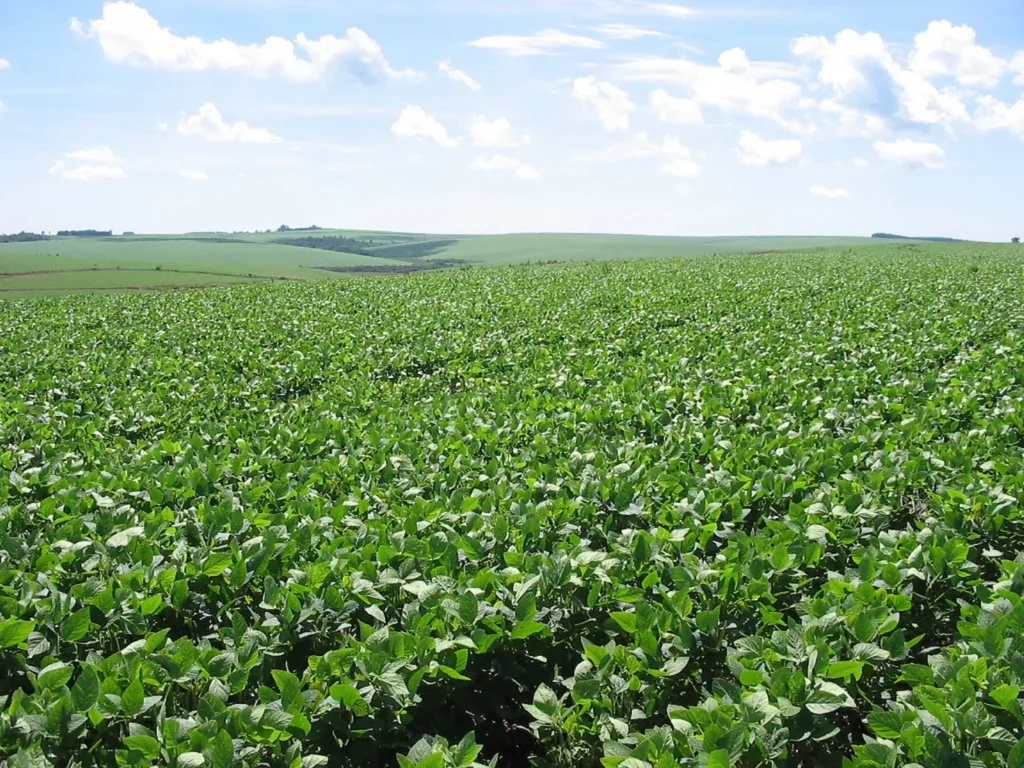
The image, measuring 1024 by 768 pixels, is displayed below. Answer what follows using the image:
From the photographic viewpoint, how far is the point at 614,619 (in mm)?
3438

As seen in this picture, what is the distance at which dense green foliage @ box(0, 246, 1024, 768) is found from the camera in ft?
9.23

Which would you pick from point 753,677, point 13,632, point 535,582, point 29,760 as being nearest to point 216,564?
point 13,632

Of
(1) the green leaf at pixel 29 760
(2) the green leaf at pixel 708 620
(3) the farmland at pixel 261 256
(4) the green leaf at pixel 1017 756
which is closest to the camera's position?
(4) the green leaf at pixel 1017 756

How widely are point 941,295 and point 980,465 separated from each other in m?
19.2

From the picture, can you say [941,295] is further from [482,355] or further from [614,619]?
[614,619]

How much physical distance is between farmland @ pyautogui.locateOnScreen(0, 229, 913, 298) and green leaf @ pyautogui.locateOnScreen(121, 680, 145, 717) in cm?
4885

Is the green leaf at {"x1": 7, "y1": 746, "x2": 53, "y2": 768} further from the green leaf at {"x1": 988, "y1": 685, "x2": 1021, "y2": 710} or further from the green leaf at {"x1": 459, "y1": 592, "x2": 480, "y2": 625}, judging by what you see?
the green leaf at {"x1": 988, "y1": 685, "x2": 1021, "y2": 710}

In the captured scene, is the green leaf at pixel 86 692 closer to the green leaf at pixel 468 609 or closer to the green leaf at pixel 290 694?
the green leaf at pixel 290 694

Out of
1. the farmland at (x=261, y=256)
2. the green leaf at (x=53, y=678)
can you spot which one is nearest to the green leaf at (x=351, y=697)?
the green leaf at (x=53, y=678)

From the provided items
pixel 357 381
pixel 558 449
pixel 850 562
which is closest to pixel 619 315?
pixel 357 381

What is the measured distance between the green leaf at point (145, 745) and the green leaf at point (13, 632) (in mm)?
1002

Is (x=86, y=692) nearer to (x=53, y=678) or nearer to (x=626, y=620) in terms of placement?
(x=53, y=678)

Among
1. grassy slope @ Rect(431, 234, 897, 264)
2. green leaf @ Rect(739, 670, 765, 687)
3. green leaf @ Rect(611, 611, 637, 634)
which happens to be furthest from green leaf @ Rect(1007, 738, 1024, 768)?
grassy slope @ Rect(431, 234, 897, 264)

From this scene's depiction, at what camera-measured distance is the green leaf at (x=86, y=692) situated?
2.85 metres
